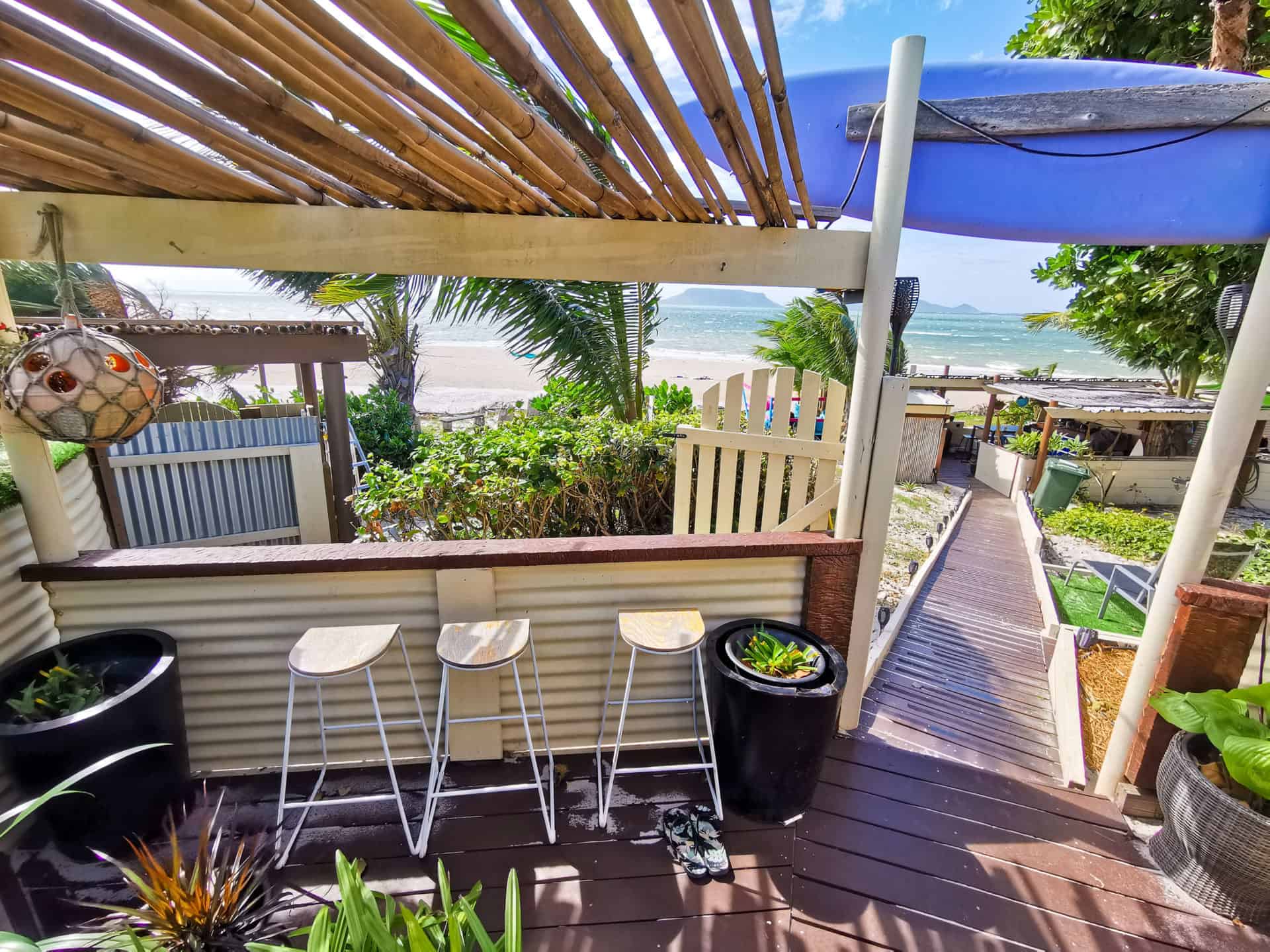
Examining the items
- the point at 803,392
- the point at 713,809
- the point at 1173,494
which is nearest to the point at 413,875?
the point at 713,809

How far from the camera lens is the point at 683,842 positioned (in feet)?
7.24

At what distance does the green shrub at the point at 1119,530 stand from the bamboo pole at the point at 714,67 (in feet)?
41.4

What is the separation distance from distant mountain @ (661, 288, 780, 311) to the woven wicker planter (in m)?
84.2

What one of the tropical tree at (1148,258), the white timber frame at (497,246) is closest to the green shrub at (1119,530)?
the tropical tree at (1148,258)

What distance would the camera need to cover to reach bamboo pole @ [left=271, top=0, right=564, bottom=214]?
33.9 inches

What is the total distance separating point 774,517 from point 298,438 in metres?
4.95

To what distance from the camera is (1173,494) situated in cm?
1333

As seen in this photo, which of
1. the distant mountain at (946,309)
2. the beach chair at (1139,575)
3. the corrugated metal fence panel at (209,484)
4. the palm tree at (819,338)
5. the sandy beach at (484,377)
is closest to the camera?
the corrugated metal fence panel at (209,484)

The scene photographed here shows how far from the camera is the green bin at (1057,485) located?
1185cm

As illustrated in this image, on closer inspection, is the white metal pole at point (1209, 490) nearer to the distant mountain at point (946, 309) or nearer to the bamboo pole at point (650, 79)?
the bamboo pole at point (650, 79)

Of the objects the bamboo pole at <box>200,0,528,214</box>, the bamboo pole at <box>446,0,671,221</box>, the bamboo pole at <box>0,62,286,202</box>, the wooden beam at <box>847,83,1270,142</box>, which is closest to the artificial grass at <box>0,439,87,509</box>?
the bamboo pole at <box>0,62,286,202</box>

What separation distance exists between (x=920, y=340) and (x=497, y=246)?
63.8 meters

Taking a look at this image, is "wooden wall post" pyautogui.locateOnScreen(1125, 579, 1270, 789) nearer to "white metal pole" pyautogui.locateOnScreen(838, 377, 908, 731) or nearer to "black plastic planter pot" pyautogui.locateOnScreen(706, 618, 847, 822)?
"white metal pole" pyautogui.locateOnScreen(838, 377, 908, 731)

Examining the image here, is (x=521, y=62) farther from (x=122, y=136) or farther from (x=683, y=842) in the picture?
(x=683, y=842)
